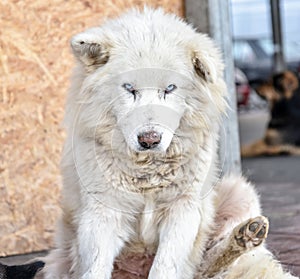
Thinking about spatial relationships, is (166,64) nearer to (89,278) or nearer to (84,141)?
(84,141)

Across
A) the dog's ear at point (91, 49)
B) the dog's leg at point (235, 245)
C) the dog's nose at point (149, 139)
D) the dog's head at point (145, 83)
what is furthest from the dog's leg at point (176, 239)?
the dog's ear at point (91, 49)

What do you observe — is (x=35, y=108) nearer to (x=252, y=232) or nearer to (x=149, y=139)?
(x=149, y=139)

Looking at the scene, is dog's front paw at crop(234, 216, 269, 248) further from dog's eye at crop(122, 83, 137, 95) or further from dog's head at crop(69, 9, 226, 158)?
dog's eye at crop(122, 83, 137, 95)

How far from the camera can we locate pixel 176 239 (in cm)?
388

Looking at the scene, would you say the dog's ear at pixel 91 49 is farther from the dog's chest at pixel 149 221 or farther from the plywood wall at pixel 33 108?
the plywood wall at pixel 33 108

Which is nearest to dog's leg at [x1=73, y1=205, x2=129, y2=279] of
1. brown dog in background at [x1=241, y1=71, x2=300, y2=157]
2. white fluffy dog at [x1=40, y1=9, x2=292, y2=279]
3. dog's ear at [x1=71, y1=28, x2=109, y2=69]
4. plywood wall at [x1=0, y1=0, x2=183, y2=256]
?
white fluffy dog at [x1=40, y1=9, x2=292, y2=279]

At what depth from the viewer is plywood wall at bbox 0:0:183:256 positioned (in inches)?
205

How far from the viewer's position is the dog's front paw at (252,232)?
3785mm

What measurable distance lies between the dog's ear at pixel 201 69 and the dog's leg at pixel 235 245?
2.43 feet

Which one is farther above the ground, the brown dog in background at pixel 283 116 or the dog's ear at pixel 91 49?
the dog's ear at pixel 91 49

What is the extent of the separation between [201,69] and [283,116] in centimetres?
912

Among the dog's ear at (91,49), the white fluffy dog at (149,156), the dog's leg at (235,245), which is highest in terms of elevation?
the dog's ear at (91,49)

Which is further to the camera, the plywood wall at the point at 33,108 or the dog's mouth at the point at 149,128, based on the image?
the plywood wall at the point at 33,108

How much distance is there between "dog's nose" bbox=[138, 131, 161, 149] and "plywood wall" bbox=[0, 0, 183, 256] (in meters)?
1.82
